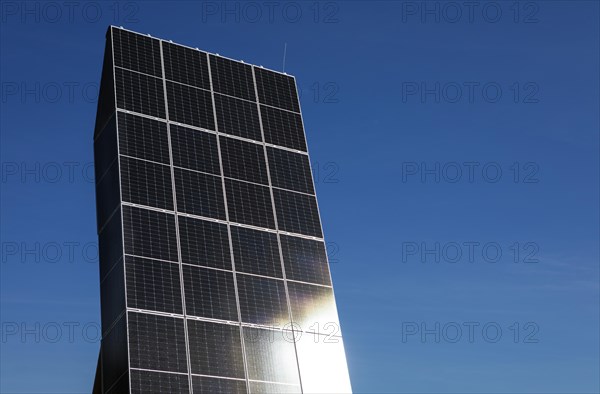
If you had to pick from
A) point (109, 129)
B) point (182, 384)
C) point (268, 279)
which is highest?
point (109, 129)

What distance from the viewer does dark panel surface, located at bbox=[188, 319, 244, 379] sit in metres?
35.2

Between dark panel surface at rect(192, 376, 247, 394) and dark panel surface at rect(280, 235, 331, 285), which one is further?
dark panel surface at rect(280, 235, 331, 285)

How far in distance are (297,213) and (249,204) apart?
2108 mm

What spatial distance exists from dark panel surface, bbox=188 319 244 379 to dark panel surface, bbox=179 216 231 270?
2.70 m

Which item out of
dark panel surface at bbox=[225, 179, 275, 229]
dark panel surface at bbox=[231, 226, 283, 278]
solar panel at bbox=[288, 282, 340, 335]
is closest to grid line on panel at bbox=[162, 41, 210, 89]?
dark panel surface at bbox=[225, 179, 275, 229]

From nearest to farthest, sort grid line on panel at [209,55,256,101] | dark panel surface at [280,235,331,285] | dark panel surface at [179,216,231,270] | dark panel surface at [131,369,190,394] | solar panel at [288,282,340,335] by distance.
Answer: dark panel surface at [131,369,190,394] → dark panel surface at [179,216,231,270] → solar panel at [288,282,340,335] → dark panel surface at [280,235,331,285] → grid line on panel at [209,55,256,101]

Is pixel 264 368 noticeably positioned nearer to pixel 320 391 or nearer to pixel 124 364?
pixel 320 391

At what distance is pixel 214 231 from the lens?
39.1 metres

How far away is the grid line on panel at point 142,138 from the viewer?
39562mm

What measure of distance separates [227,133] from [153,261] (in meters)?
8.08

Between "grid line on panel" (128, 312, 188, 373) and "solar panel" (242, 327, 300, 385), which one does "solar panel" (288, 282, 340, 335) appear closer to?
"solar panel" (242, 327, 300, 385)

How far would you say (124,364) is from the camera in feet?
111

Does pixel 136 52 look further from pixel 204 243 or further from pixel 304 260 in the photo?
pixel 304 260

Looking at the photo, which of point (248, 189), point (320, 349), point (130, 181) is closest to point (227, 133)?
point (248, 189)
